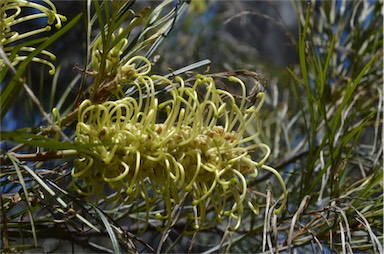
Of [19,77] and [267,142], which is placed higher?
[19,77]

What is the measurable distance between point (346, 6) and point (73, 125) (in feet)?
1.98

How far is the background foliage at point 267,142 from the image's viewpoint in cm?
38

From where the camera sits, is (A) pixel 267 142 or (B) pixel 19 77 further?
(A) pixel 267 142

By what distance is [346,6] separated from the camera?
950 mm

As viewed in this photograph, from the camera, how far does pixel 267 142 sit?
2.89ft

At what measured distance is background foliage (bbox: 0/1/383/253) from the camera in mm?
383

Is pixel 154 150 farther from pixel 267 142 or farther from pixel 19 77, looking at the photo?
→ pixel 267 142

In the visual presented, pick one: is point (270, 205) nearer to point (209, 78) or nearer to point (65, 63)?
point (209, 78)

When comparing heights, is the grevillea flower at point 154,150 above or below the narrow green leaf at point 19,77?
below

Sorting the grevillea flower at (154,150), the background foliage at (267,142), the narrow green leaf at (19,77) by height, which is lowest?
the background foliage at (267,142)

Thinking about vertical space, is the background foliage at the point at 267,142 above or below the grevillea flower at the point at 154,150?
below

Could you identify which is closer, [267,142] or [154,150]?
[154,150]

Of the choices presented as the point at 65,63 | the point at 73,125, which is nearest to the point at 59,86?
the point at 65,63

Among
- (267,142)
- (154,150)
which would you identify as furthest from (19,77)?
(267,142)
